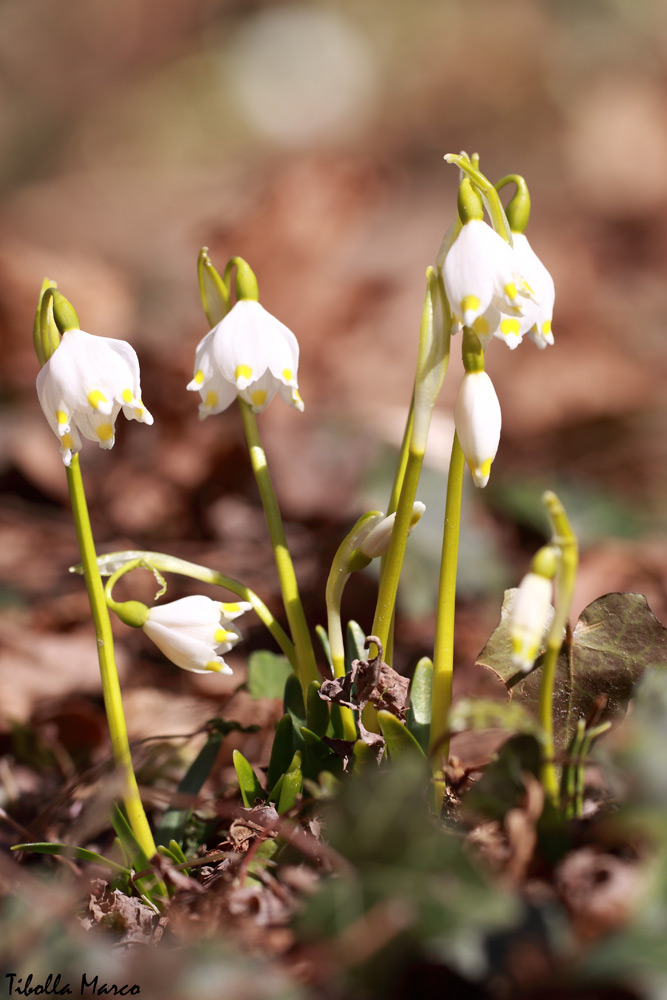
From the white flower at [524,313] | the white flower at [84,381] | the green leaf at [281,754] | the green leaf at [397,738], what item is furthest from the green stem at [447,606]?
the white flower at [84,381]

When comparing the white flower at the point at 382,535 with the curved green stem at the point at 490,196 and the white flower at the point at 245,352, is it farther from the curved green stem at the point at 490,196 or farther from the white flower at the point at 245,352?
the curved green stem at the point at 490,196

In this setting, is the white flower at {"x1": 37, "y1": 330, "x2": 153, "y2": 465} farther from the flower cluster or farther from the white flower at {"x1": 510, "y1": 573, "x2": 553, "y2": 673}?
the white flower at {"x1": 510, "y1": 573, "x2": 553, "y2": 673}

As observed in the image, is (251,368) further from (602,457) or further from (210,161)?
(210,161)

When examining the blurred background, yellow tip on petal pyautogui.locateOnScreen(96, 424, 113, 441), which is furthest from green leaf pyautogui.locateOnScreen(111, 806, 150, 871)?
the blurred background

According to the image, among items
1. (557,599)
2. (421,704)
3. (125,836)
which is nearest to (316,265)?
(421,704)

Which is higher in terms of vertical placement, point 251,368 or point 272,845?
point 251,368

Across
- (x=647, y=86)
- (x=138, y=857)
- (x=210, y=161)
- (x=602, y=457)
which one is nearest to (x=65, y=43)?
(x=210, y=161)
